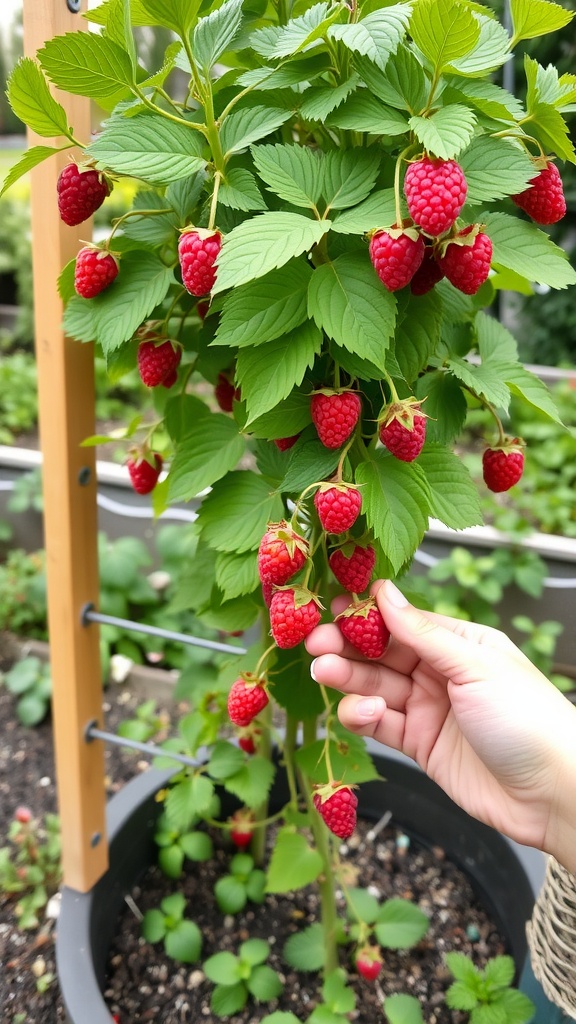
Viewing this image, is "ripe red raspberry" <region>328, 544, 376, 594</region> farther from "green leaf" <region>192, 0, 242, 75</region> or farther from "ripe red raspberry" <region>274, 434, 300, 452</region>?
"green leaf" <region>192, 0, 242, 75</region>

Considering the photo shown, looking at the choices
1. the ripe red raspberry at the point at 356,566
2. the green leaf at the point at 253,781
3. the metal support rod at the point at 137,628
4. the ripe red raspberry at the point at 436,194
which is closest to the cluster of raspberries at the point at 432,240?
the ripe red raspberry at the point at 436,194

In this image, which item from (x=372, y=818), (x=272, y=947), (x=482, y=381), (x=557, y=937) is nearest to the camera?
(x=482, y=381)

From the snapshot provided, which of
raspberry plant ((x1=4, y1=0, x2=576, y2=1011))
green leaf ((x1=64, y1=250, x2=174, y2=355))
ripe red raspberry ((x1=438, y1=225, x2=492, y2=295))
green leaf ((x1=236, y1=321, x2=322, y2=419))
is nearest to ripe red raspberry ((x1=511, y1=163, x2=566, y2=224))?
raspberry plant ((x1=4, y1=0, x2=576, y2=1011))

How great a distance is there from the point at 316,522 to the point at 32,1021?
3.10 ft

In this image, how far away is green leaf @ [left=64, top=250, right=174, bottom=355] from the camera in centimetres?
65

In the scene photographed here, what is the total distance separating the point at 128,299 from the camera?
66 cm

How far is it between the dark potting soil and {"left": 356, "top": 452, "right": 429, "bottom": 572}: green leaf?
32.8 inches

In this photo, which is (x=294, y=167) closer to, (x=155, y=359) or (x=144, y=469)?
(x=155, y=359)

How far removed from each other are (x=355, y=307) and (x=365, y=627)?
0.27 meters

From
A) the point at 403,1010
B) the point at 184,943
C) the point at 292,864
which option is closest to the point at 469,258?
the point at 292,864

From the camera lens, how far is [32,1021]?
110cm

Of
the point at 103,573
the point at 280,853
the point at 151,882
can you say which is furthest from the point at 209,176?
Result: the point at 103,573

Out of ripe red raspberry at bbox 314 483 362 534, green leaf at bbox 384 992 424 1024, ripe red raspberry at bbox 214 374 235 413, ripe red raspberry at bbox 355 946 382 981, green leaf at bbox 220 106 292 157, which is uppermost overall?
green leaf at bbox 220 106 292 157

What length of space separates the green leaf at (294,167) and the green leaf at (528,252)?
0.15 meters
